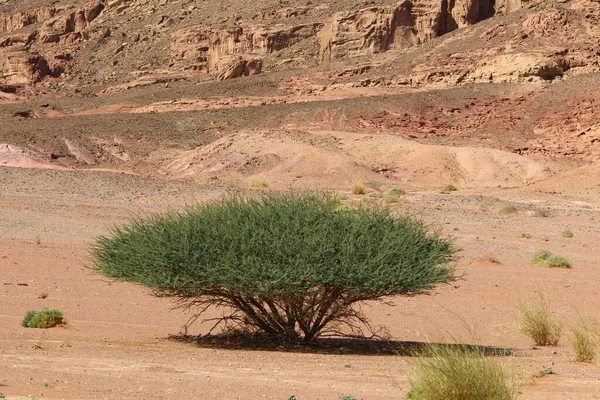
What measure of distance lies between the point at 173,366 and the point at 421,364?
123 inches

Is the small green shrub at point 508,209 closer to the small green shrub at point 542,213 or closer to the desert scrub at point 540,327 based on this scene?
the small green shrub at point 542,213

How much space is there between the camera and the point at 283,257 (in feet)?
36.8

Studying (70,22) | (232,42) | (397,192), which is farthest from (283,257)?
(70,22)

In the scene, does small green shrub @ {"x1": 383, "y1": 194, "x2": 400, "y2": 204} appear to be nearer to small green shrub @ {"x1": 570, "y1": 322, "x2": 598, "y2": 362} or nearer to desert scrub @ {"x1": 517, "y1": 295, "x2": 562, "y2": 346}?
desert scrub @ {"x1": 517, "y1": 295, "x2": 562, "y2": 346}

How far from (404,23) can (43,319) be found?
66.8m

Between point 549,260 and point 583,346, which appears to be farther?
point 549,260

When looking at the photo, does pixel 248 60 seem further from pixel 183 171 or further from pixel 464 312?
pixel 464 312

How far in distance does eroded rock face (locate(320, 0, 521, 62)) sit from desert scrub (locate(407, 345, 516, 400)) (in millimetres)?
70171

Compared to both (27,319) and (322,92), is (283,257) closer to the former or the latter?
(27,319)

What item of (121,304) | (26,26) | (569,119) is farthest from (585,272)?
(26,26)

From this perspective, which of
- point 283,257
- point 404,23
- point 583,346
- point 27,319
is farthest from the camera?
point 404,23

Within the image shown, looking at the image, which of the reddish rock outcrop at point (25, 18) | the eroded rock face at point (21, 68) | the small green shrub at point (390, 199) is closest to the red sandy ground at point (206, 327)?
the small green shrub at point (390, 199)

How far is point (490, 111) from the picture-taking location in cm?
5412

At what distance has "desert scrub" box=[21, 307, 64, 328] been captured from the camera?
12.7 metres
